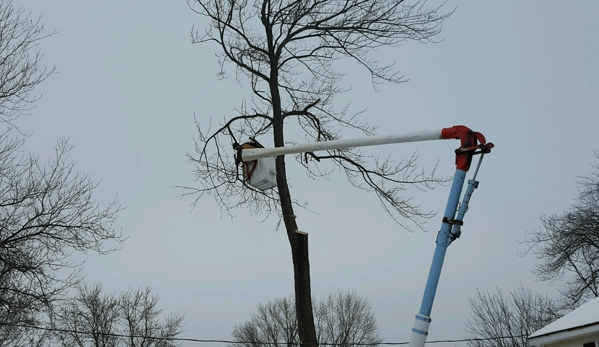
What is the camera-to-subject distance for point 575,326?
1411cm

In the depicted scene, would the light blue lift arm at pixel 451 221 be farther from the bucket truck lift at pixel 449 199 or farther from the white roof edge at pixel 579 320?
the white roof edge at pixel 579 320

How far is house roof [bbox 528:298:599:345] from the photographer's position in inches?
541

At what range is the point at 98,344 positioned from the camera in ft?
120

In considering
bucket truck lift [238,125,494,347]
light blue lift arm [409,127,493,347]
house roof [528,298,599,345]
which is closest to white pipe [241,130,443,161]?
bucket truck lift [238,125,494,347]

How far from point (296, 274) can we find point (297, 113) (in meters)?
3.78

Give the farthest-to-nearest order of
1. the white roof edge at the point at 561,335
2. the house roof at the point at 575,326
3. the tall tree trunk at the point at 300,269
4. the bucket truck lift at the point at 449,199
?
the house roof at the point at 575,326
the white roof edge at the point at 561,335
the tall tree trunk at the point at 300,269
the bucket truck lift at the point at 449,199

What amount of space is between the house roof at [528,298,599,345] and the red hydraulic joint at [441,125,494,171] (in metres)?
9.47

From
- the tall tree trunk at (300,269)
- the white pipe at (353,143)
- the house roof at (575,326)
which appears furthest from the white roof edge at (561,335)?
the white pipe at (353,143)

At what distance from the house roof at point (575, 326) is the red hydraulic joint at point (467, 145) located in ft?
31.1

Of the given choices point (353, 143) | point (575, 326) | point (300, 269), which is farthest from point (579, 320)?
point (353, 143)

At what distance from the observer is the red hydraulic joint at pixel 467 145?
5773 mm

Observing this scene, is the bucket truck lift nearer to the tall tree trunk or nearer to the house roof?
the tall tree trunk

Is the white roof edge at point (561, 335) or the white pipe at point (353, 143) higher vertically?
the white pipe at point (353, 143)

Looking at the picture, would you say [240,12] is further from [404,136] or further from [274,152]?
[404,136]
